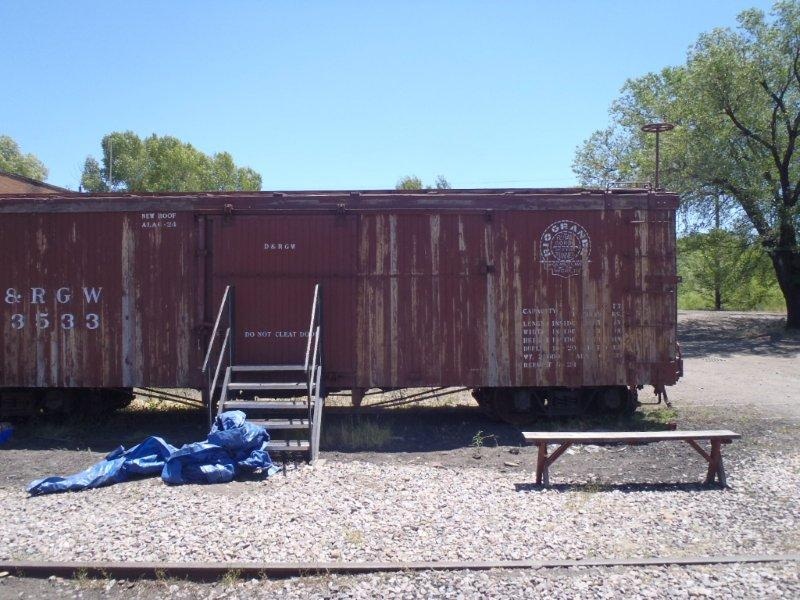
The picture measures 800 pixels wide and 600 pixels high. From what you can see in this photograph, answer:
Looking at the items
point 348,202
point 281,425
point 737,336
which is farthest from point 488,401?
point 737,336

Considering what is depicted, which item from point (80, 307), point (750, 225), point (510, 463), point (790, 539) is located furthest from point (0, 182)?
point (750, 225)

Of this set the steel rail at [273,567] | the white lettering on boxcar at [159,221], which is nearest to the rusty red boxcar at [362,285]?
the white lettering on boxcar at [159,221]

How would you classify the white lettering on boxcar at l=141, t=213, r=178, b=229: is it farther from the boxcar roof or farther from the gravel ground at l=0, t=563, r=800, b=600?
the gravel ground at l=0, t=563, r=800, b=600

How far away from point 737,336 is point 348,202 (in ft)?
59.8

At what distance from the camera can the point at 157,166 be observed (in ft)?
133

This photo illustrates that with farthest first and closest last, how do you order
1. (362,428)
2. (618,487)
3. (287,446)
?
(362,428) < (287,446) < (618,487)

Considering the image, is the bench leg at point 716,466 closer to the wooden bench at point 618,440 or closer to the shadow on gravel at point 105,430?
the wooden bench at point 618,440

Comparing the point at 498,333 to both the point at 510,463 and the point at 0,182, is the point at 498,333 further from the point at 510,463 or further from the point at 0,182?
the point at 0,182

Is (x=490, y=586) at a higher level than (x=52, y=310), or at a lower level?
lower

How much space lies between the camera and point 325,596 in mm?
4668

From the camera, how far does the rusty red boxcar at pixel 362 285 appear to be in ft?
32.5

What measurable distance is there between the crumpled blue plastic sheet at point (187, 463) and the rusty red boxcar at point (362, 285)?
7.51 feet

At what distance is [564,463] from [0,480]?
634cm

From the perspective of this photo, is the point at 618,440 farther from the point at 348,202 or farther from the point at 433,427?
the point at 348,202
